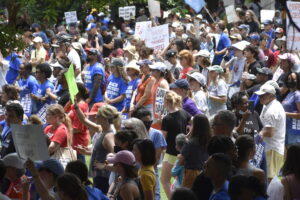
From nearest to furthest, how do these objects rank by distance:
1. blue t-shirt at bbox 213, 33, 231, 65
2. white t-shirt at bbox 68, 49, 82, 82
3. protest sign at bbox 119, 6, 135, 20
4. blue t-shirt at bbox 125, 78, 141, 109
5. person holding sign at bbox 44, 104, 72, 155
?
1. person holding sign at bbox 44, 104, 72, 155
2. blue t-shirt at bbox 125, 78, 141, 109
3. white t-shirt at bbox 68, 49, 82, 82
4. blue t-shirt at bbox 213, 33, 231, 65
5. protest sign at bbox 119, 6, 135, 20

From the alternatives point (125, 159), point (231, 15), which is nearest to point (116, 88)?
point (125, 159)

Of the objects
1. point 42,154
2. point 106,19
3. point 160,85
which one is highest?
point 42,154

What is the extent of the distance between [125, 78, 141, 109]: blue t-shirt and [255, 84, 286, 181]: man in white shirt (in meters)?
3.50

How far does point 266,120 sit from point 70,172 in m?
4.26

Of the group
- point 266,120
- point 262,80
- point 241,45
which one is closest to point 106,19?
point 241,45

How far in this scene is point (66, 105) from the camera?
1263 cm

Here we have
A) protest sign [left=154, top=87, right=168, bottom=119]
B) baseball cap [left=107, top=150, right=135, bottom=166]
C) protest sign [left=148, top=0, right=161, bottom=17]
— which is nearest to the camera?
baseball cap [left=107, top=150, right=135, bottom=166]

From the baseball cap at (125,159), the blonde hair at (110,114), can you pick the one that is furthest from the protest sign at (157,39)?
the baseball cap at (125,159)

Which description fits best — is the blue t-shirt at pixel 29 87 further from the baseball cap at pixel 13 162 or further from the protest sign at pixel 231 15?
the protest sign at pixel 231 15

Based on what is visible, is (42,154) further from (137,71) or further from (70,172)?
(137,71)

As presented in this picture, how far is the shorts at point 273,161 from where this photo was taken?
10836 millimetres

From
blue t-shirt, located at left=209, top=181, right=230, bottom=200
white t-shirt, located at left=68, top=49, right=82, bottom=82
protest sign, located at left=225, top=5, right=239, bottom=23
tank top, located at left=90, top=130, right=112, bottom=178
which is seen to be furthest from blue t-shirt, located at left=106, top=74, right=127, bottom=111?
protest sign, located at left=225, top=5, right=239, bottom=23

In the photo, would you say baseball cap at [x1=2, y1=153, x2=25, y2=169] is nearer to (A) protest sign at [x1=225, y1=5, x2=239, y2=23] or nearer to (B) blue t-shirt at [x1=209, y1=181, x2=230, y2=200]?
(B) blue t-shirt at [x1=209, y1=181, x2=230, y2=200]

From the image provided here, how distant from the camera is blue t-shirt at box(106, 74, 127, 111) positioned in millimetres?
14406
